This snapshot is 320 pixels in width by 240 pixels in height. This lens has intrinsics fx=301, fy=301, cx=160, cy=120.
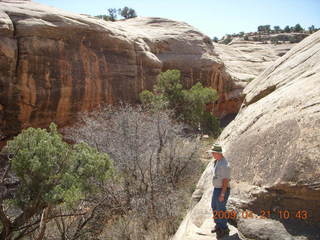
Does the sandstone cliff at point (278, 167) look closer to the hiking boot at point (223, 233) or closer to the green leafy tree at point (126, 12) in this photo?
the hiking boot at point (223, 233)

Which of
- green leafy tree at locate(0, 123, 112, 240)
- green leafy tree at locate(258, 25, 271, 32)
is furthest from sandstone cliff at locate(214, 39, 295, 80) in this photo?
green leafy tree at locate(258, 25, 271, 32)

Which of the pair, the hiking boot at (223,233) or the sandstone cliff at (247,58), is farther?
the sandstone cliff at (247,58)

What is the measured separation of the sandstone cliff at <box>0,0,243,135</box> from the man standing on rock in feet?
35.0

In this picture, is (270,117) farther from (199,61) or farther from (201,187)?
(199,61)

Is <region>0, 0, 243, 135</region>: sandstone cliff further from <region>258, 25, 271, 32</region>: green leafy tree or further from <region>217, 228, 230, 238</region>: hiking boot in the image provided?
<region>258, 25, 271, 32</region>: green leafy tree

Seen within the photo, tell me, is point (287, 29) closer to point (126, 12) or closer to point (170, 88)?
point (126, 12)

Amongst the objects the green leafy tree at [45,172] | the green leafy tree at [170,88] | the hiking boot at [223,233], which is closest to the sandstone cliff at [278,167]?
the hiking boot at [223,233]

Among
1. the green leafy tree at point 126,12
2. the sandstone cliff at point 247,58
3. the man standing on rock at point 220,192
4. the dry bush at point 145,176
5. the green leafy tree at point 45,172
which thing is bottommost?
the dry bush at point 145,176

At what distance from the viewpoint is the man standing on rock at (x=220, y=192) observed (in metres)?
4.41

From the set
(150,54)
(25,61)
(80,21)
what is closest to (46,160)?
(25,61)

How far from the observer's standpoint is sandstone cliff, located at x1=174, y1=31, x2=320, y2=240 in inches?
155

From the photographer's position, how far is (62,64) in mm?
13781

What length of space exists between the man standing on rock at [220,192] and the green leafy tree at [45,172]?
2.86 m

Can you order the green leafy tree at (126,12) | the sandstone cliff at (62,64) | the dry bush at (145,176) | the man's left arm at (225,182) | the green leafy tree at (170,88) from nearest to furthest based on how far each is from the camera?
the man's left arm at (225,182)
the dry bush at (145,176)
the sandstone cliff at (62,64)
the green leafy tree at (170,88)
the green leafy tree at (126,12)
